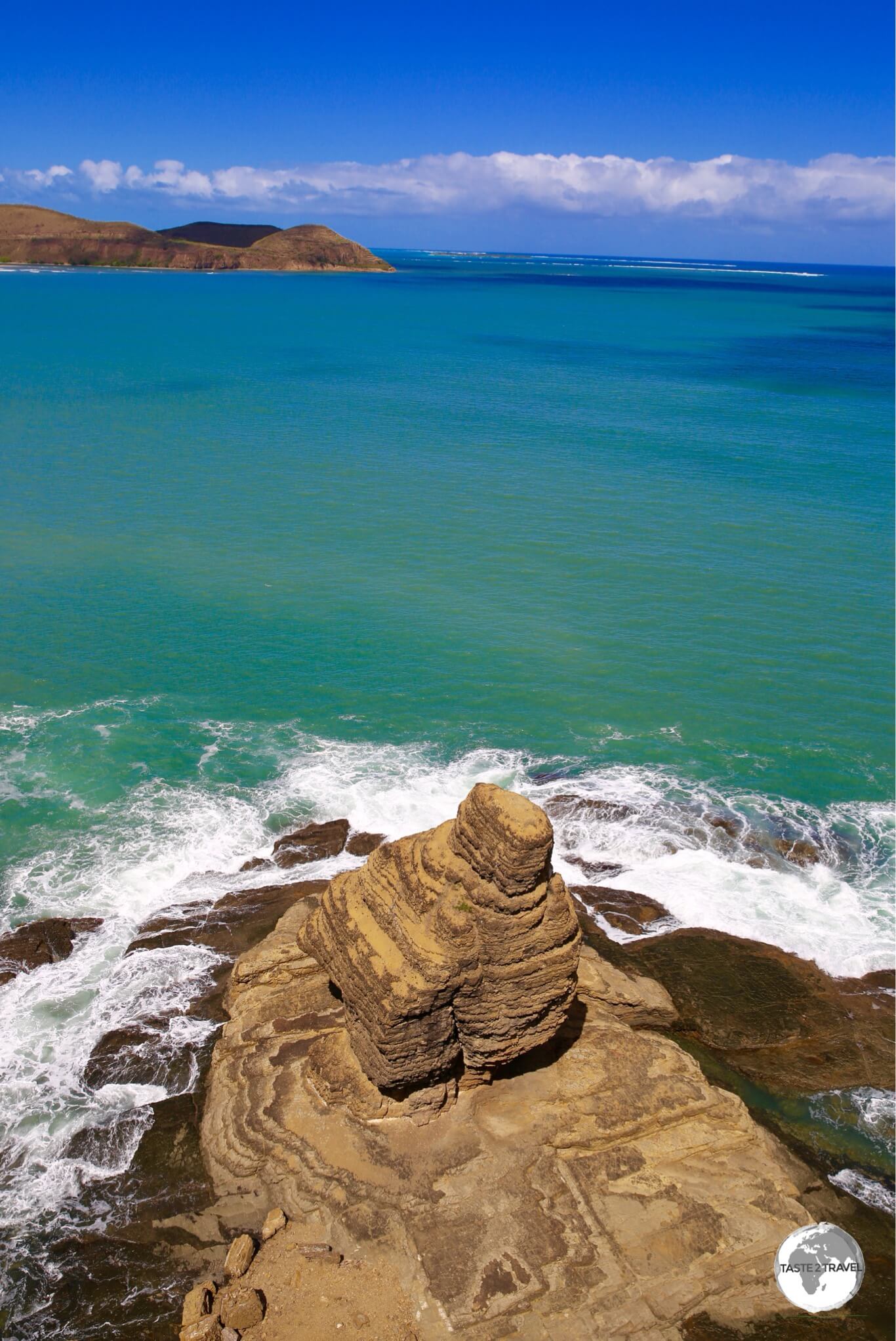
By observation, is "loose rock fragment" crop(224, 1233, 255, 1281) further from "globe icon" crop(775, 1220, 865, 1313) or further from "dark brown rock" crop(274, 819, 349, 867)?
"dark brown rock" crop(274, 819, 349, 867)

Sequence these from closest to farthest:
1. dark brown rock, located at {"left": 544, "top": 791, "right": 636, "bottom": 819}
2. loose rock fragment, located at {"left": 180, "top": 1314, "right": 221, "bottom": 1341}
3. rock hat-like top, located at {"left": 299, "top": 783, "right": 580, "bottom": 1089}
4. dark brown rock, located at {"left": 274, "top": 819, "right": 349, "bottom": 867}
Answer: loose rock fragment, located at {"left": 180, "top": 1314, "right": 221, "bottom": 1341}
rock hat-like top, located at {"left": 299, "top": 783, "right": 580, "bottom": 1089}
dark brown rock, located at {"left": 274, "top": 819, "right": 349, "bottom": 867}
dark brown rock, located at {"left": 544, "top": 791, "right": 636, "bottom": 819}

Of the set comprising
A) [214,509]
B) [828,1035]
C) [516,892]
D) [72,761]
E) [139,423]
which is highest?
[139,423]

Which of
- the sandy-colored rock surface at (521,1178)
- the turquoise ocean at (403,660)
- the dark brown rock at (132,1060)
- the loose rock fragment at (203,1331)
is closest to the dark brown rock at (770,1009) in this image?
the turquoise ocean at (403,660)

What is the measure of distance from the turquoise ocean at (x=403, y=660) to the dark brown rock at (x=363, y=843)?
62 cm

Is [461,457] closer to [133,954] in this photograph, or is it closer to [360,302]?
[133,954]

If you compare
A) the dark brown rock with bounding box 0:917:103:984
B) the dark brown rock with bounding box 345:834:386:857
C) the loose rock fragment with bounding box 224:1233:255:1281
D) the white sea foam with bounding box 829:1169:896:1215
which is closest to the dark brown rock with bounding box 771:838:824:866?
the white sea foam with bounding box 829:1169:896:1215

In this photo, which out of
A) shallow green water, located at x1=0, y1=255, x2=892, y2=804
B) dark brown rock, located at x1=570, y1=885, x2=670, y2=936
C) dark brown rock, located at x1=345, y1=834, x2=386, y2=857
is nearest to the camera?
dark brown rock, located at x1=570, y1=885, x2=670, y2=936

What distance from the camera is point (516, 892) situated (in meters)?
14.5

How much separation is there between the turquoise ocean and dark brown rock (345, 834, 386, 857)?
0.62 metres

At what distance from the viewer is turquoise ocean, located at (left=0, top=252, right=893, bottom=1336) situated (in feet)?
74.9

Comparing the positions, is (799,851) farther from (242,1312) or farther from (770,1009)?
(242,1312)

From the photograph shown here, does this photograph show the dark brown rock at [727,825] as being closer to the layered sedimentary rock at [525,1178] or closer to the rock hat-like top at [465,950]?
the layered sedimentary rock at [525,1178]

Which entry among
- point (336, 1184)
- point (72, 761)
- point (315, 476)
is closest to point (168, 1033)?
point (336, 1184)

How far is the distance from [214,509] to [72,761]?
24.3 meters
